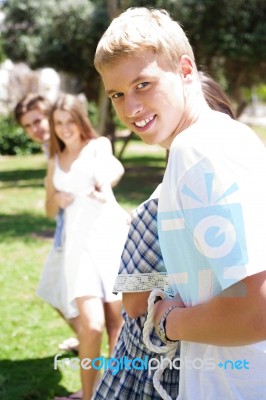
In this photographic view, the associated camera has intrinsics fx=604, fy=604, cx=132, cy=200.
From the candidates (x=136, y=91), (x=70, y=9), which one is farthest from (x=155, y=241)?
(x=70, y=9)

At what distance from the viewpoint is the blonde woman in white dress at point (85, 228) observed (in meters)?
3.31

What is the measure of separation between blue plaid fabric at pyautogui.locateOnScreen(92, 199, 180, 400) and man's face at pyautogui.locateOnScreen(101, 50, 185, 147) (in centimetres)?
26

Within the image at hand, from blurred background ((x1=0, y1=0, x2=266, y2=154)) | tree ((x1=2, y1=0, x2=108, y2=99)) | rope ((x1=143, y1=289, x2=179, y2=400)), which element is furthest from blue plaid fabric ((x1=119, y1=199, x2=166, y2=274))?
tree ((x1=2, y1=0, x2=108, y2=99))

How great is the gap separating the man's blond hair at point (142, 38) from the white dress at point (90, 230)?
80.5 inches

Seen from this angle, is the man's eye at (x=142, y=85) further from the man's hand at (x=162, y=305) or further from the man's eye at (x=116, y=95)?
the man's hand at (x=162, y=305)

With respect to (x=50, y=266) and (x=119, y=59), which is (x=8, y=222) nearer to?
(x=50, y=266)

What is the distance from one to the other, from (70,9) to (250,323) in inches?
580

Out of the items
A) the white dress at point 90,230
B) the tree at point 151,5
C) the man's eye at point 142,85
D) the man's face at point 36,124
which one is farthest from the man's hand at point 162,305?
the tree at point 151,5

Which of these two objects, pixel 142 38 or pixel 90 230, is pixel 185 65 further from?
pixel 90 230

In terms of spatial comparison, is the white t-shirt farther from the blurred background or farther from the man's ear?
the blurred background

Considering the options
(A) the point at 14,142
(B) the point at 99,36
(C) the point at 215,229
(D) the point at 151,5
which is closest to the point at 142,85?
(C) the point at 215,229

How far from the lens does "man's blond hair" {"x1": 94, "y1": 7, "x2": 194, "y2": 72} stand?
55.4 inches

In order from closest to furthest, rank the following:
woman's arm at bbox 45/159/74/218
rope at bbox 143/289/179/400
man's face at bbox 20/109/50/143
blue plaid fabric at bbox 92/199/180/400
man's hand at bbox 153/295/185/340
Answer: man's hand at bbox 153/295/185/340
rope at bbox 143/289/179/400
blue plaid fabric at bbox 92/199/180/400
woman's arm at bbox 45/159/74/218
man's face at bbox 20/109/50/143

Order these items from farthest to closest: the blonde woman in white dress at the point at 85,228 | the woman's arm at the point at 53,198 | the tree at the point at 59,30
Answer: the tree at the point at 59,30, the woman's arm at the point at 53,198, the blonde woman in white dress at the point at 85,228
